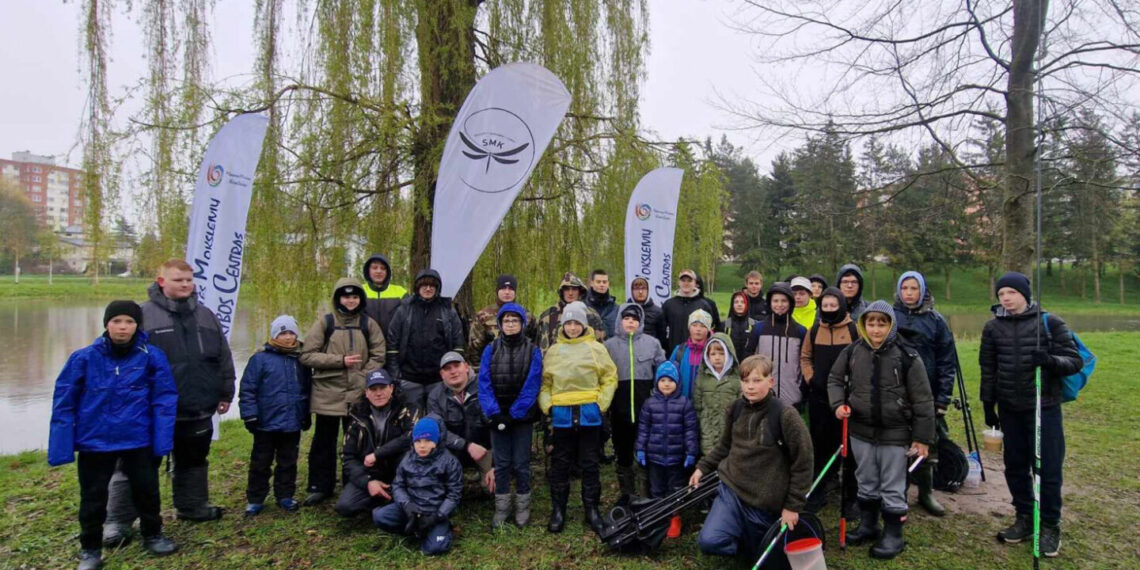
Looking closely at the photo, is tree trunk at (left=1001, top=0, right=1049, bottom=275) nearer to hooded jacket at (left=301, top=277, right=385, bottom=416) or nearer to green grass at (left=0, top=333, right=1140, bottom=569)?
green grass at (left=0, top=333, right=1140, bottom=569)

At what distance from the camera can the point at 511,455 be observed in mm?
4234

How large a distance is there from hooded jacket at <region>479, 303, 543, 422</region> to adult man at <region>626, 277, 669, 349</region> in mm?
1655

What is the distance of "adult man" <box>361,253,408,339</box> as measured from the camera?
492 centimetres

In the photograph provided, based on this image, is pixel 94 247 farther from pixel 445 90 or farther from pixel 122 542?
pixel 445 90

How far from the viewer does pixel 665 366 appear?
4188 mm

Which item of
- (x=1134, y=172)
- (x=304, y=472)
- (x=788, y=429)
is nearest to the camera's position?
(x=788, y=429)

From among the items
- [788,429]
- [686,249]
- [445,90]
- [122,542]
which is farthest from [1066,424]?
[122,542]

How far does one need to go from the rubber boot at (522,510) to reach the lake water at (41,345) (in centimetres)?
318

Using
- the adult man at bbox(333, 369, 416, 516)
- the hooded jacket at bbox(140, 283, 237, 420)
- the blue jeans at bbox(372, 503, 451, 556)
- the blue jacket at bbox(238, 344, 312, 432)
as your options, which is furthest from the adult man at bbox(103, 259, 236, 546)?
the blue jeans at bbox(372, 503, 451, 556)

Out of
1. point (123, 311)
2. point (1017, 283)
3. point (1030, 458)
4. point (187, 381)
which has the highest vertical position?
point (1017, 283)

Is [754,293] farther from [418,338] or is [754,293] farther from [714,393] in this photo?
[418,338]

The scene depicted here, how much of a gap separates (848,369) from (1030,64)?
475cm

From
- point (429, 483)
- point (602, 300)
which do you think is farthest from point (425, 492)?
point (602, 300)

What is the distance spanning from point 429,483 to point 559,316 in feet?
5.79
